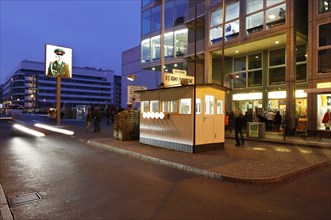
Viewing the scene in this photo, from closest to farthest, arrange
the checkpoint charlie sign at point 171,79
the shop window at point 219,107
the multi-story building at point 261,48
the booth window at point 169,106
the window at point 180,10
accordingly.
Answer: the booth window at point 169,106
the shop window at point 219,107
the checkpoint charlie sign at point 171,79
the multi-story building at point 261,48
the window at point 180,10

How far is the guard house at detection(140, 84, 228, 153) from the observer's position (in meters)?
11.3

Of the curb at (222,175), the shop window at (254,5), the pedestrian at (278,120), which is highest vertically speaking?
the shop window at (254,5)

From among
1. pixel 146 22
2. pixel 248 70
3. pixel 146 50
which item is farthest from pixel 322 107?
pixel 146 22

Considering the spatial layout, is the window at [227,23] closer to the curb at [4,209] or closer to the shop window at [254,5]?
the shop window at [254,5]

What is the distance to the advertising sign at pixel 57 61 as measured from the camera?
27.8m

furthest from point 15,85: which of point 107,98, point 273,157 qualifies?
point 273,157

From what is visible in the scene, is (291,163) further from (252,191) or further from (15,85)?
(15,85)

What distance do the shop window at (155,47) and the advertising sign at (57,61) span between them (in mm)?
10113

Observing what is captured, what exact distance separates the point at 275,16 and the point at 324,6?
3.30 m

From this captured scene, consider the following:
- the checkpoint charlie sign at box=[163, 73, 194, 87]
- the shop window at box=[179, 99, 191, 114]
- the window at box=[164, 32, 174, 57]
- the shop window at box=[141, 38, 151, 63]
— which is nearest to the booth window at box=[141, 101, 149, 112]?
the checkpoint charlie sign at box=[163, 73, 194, 87]

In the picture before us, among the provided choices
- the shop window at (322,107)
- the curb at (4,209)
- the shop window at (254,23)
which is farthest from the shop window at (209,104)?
the shop window at (254,23)

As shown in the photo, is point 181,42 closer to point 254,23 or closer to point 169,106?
point 254,23

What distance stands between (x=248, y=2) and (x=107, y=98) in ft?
440

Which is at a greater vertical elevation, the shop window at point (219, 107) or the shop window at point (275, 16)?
the shop window at point (275, 16)
